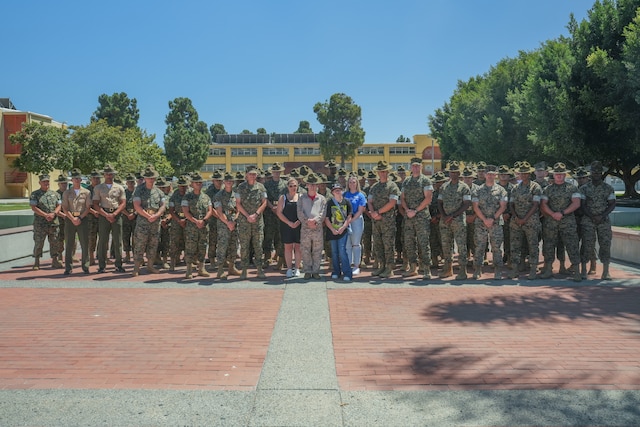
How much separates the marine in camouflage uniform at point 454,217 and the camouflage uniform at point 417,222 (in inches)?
12.9

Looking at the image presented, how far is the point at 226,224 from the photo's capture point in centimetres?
964

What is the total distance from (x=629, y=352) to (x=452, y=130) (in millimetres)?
41240

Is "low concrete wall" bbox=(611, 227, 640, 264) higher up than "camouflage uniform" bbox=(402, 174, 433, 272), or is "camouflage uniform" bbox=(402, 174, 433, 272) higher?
"camouflage uniform" bbox=(402, 174, 433, 272)

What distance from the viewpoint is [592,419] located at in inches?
145

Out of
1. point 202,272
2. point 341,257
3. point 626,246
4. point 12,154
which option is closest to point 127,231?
point 202,272

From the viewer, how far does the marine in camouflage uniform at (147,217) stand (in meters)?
9.79

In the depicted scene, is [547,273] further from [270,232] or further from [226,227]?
[226,227]

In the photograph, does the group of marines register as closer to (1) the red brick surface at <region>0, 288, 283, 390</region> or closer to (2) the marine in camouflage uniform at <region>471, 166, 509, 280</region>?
(2) the marine in camouflage uniform at <region>471, 166, 509, 280</region>

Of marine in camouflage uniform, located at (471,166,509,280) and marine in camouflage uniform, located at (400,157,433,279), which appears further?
marine in camouflage uniform, located at (400,157,433,279)

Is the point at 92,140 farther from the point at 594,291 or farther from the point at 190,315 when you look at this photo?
the point at 594,291

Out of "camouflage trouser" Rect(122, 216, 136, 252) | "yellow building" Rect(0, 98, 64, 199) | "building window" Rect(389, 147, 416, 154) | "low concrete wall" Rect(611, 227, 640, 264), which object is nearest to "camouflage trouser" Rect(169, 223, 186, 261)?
"camouflage trouser" Rect(122, 216, 136, 252)

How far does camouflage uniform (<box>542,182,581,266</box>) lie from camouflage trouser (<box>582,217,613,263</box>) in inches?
9.9

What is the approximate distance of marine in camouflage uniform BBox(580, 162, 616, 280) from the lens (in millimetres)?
9164

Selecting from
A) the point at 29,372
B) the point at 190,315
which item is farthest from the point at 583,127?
the point at 29,372
